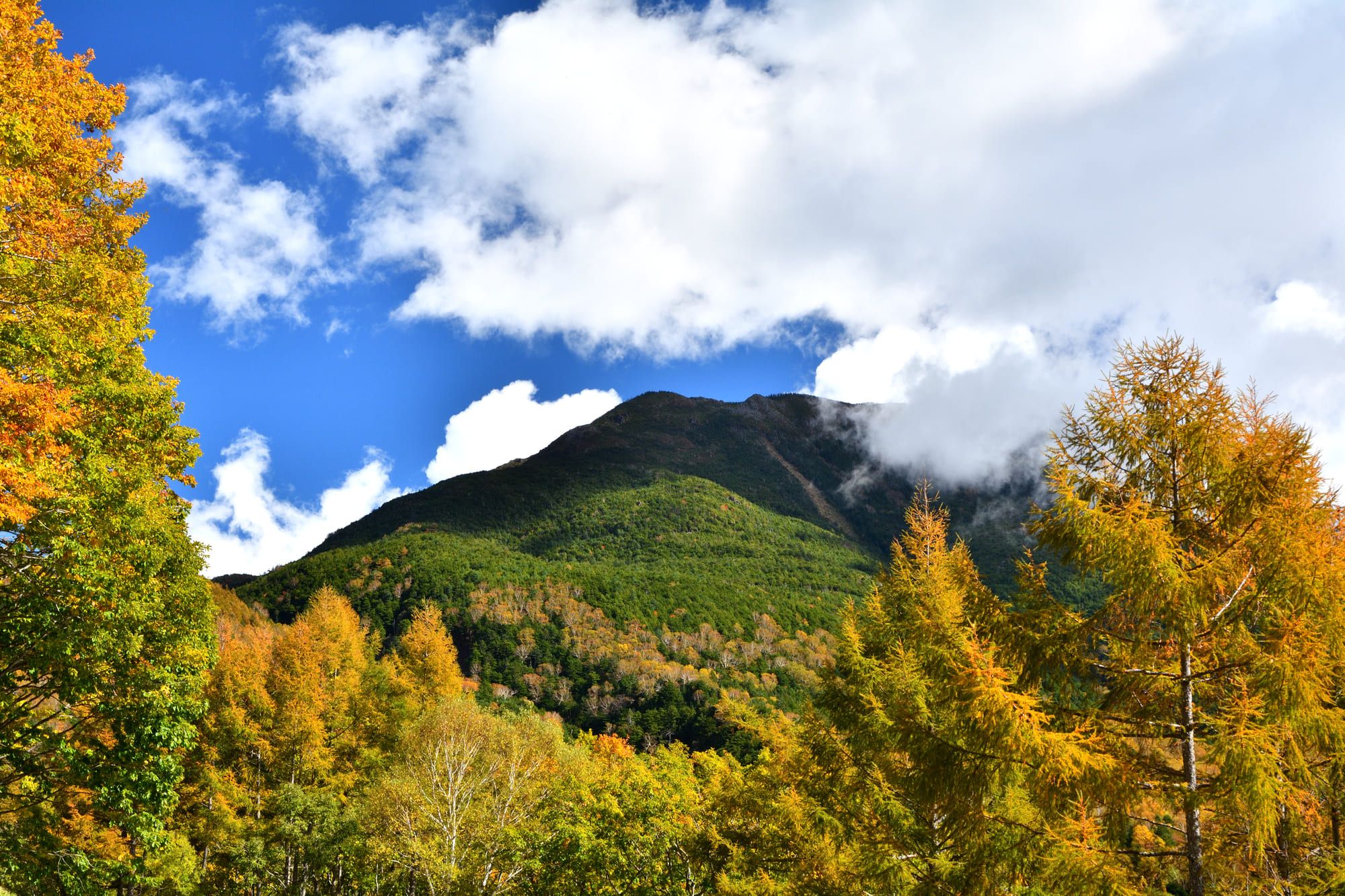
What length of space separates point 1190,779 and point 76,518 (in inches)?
507

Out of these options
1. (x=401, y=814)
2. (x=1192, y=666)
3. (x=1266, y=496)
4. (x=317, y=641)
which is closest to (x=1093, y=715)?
(x=1192, y=666)

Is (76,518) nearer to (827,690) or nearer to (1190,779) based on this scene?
(827,690)

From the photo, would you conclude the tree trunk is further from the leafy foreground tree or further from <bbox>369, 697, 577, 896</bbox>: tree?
<bbox>369, 697, 577, 896</bbox>: tree

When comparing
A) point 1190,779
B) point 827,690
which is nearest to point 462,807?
point 827,690

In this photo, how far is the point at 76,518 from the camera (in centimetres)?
875

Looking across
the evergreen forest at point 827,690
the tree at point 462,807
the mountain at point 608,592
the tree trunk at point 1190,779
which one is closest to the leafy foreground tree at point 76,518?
the evergreen forest at point 827,690

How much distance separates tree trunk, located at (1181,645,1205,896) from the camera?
16.3 ft

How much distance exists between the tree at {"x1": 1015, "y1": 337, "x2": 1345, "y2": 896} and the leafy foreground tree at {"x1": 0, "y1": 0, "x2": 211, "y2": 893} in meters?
11.0

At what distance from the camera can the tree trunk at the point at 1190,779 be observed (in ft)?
16.3

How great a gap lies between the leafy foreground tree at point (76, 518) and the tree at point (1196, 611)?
35.9ft

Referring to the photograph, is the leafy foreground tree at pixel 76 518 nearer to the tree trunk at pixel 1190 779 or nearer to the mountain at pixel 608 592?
the tree trunk at pixel 1190 779

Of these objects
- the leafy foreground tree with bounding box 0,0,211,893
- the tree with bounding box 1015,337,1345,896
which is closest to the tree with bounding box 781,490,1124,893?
the tree with bounding box 1015,337,1345,896

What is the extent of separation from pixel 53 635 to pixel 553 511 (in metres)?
159

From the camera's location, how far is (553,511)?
6516 inches
